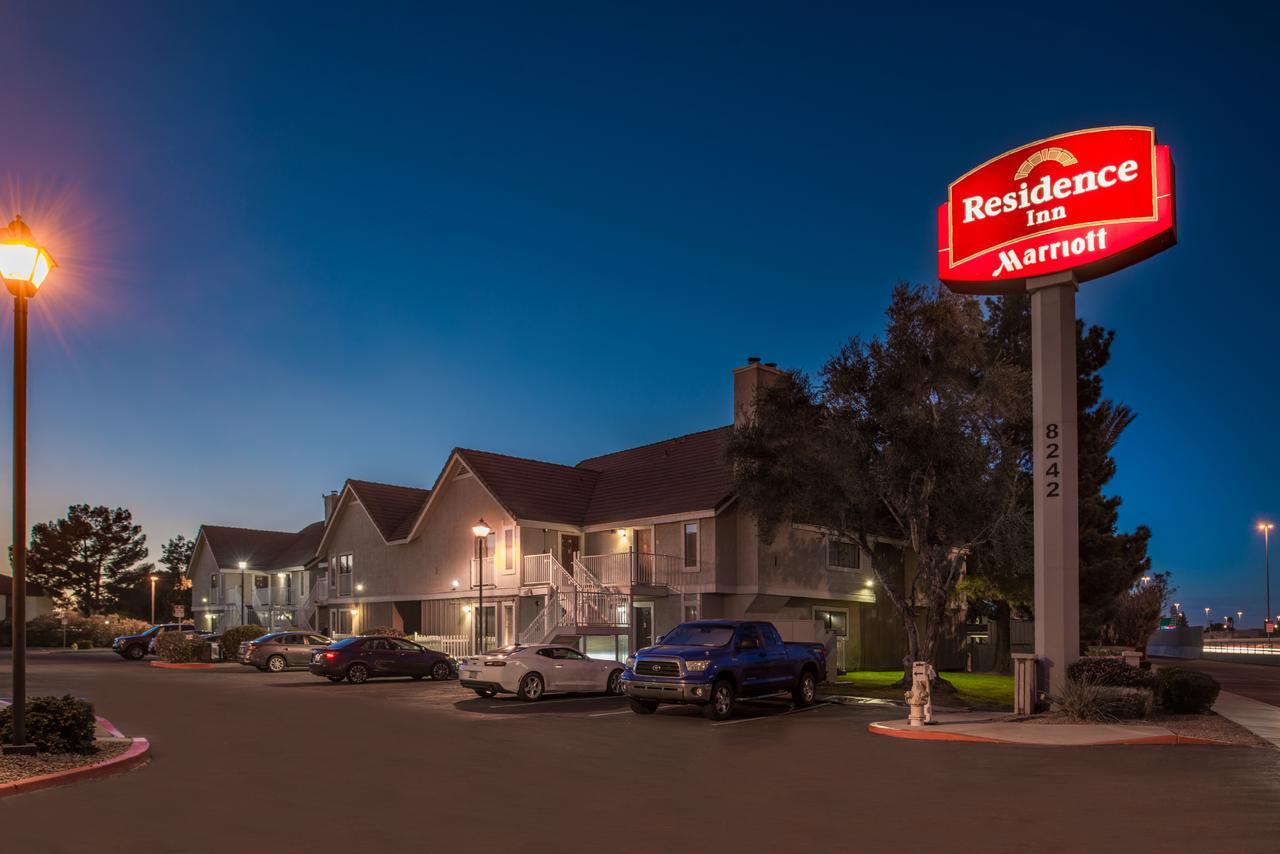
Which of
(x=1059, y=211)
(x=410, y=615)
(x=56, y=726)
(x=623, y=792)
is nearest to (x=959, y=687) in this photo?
(x=1059, y=211)

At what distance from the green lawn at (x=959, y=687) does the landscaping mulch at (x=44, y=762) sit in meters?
16.2

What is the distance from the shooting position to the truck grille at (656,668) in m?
19.3

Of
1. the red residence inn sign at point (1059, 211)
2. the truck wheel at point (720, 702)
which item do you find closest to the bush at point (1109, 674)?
the truck wheel at point (720, 702)

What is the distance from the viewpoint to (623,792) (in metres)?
11.1

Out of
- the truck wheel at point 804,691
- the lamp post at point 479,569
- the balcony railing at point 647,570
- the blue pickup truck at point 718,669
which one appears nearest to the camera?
the blue pickup truck at point 718,669

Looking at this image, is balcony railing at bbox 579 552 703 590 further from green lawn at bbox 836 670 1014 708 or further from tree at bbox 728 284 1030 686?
tree at bbox 728 284 1030 686

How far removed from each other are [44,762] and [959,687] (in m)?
24.1

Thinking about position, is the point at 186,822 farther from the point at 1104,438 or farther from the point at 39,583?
the point at 39,583

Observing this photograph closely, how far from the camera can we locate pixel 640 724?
18.3 meters

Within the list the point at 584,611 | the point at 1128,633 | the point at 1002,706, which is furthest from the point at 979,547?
the point at 1128,633

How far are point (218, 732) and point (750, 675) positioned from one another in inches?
369

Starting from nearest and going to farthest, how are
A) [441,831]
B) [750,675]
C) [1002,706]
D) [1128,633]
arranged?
[441,831]
[750,675]
[1002,706]
[1128,633]

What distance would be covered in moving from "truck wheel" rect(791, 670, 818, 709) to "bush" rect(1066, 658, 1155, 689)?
5.07 m

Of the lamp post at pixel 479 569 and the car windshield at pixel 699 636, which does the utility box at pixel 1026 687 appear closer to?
the car windshield at pixel 699 636
